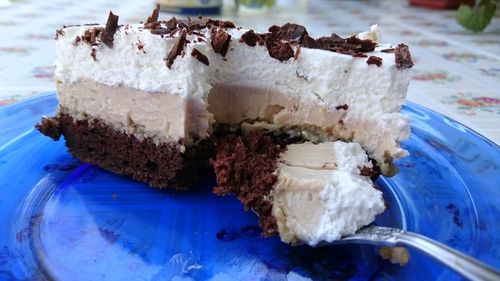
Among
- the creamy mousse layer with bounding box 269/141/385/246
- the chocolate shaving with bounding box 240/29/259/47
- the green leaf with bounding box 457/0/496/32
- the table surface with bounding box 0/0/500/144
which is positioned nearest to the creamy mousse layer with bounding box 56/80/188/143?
the chocolate shaving with bounding box 240/29/259/47

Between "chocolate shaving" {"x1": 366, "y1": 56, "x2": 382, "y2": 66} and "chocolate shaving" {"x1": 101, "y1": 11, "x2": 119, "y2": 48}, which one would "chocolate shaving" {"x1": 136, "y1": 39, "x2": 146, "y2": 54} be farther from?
"chocolate shaving" {"x1": 366, "y1": 56, "x2": 382, "y2": 66}

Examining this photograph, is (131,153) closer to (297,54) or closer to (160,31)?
(160,31)

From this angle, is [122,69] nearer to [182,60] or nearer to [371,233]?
[182,60]

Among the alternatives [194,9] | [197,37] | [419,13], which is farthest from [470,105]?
[419,13]

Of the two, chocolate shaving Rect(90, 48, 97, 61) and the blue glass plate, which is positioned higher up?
→ chocolate shaving Rect(90, 48, 97, 61)

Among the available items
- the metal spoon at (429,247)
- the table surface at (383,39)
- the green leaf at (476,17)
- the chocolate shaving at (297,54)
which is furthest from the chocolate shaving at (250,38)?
the green leaf at (476,17)
